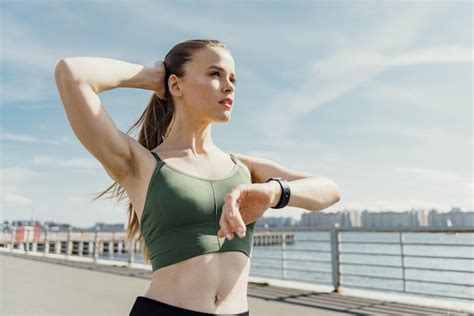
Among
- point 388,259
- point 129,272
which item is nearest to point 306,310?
point 129,272

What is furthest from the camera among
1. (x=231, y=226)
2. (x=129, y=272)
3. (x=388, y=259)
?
(x=388, y=259)

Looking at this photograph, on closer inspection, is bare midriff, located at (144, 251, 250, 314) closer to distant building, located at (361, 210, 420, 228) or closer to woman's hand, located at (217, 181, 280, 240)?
woman's hand, located at (217, 181, 280, 240)

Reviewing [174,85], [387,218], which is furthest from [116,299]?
[387,218]

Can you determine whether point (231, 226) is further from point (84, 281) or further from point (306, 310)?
point (84, 281)

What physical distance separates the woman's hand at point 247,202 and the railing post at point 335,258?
587 cm

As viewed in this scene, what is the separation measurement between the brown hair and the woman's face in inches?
1.8

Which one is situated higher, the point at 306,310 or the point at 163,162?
the point at 163,162

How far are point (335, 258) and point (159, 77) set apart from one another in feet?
19.7

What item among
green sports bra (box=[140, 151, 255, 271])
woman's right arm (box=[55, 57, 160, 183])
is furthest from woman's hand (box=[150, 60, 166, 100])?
green sports bra (box=[140, 151, 255, 271])

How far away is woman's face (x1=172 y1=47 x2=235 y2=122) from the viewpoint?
136 centimetres

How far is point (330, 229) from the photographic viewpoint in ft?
23.5

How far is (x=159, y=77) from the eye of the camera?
1.45 meters

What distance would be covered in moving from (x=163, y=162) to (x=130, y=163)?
0.32 feet

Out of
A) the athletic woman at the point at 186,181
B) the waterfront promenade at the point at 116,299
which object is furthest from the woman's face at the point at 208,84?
the waterfront promenade at the point at 116,299
